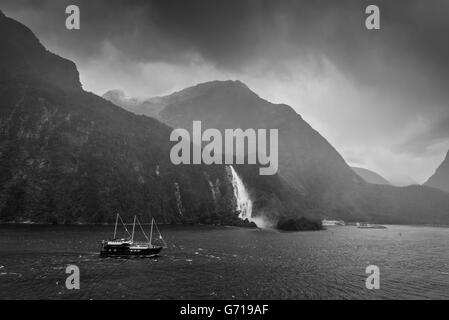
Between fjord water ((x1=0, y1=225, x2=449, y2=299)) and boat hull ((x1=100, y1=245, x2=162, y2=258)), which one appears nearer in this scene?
fjord water ((x1=0, y1=225, x2=449, y2=299))

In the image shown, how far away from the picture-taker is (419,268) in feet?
241

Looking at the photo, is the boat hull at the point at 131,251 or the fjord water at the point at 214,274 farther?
the boat hull at the point at 131,251

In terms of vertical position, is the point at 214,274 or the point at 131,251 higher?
the point at 131,251

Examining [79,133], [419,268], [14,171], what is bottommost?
[419,268]

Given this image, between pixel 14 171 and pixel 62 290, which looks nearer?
pixel 62 290

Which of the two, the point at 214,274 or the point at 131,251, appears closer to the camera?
the point at 214,274

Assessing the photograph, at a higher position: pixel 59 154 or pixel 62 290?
pixel 59 154

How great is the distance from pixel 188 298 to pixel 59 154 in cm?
16193
